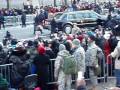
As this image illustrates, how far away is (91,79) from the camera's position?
16.1 meters

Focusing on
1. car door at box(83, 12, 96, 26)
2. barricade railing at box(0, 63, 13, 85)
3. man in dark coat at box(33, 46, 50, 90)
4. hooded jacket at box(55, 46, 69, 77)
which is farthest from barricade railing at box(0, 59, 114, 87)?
car door at box(83, 12, 96, 26)

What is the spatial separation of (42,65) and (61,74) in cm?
63

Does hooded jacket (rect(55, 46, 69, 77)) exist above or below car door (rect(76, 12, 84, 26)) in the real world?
above

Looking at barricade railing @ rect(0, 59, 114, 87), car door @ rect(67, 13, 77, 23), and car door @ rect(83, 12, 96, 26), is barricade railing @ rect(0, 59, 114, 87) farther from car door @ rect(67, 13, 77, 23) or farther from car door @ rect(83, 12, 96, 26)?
car door @ rect(83, 12, 96, 26)

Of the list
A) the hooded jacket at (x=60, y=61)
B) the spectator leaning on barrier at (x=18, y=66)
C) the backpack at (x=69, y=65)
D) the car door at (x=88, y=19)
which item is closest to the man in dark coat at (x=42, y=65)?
the hooded jacket at (x=60, y=61)

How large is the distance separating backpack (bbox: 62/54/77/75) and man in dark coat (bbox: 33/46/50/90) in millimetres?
530

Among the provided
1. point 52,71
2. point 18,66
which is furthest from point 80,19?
point 18,66

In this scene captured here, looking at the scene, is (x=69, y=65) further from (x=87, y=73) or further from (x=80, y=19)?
(x=80, y=19)

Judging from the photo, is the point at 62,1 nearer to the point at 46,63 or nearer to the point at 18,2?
the point at 18,2

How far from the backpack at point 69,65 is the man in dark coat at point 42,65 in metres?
0.53

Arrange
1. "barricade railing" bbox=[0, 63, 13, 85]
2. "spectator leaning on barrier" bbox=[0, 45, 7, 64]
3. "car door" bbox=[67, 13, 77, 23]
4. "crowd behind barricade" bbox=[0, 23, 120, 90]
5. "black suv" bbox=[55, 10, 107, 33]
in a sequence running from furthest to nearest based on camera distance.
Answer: "car door" bbox=[67, 13, 77, 23], "black suv" bbox=[55, 10, 107, 33], "spectator leaning on barrier" bbox=[0, 45, 7, 64], "barricade railing" bbox=[0, 63, 13, 85], "crowd behind barricade" bbox=[0, 23, 120, 90]

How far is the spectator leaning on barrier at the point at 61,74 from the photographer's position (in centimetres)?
1495

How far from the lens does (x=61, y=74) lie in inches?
595

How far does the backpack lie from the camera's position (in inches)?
587
